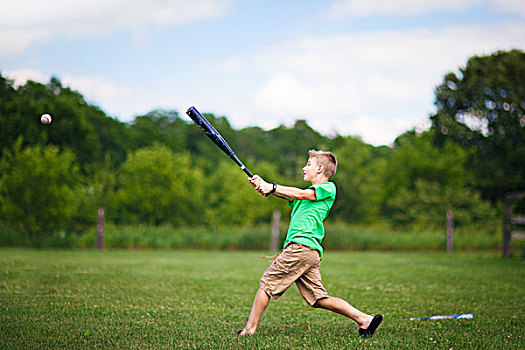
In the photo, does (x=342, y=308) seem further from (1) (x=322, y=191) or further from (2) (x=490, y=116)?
(2) (x=490, y=116)

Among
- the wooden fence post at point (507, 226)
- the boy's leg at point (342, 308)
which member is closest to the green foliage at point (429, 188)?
the wooden fence post at point (507, 226)

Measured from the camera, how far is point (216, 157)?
156 feet

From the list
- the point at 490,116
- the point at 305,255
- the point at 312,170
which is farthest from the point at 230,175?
the point at 305,255

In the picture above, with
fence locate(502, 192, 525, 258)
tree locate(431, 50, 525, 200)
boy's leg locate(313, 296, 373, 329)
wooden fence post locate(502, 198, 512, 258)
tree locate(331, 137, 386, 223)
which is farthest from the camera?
tree locate(331, 137, 386, 223)

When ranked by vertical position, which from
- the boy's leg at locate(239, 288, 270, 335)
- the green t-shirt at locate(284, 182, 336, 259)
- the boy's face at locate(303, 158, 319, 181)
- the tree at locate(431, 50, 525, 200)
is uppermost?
the tree at locate(431, 50, 525, 200)

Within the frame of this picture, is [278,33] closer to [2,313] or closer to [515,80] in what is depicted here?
[2,313]

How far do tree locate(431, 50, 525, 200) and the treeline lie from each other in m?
0.06

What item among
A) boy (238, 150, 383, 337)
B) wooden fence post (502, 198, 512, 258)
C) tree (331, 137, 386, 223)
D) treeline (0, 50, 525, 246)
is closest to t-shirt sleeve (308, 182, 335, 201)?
boy (238, 150, 383, 337)

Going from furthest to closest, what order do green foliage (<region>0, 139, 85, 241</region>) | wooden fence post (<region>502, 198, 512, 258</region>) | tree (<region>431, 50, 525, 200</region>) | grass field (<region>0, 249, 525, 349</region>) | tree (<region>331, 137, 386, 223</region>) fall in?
tree (<region>331, 137, 386, 223</region>) → tree (<region>431, 50, 525, 200</region>) → green foliage (<region>0, 139, 85, 241</region>) → wooden fence post (<region>502, 198, 512, 258</region>) → grass field (<region>0, 249, 525, 349</region>)

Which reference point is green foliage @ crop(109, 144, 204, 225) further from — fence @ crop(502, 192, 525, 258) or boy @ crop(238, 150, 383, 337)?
boy @ crop(238, 150, 383, 337)

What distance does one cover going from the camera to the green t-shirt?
470cm

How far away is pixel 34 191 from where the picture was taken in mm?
20812

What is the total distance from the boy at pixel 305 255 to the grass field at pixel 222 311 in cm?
24

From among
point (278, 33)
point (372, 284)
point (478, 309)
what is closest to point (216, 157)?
point (278, 33)
